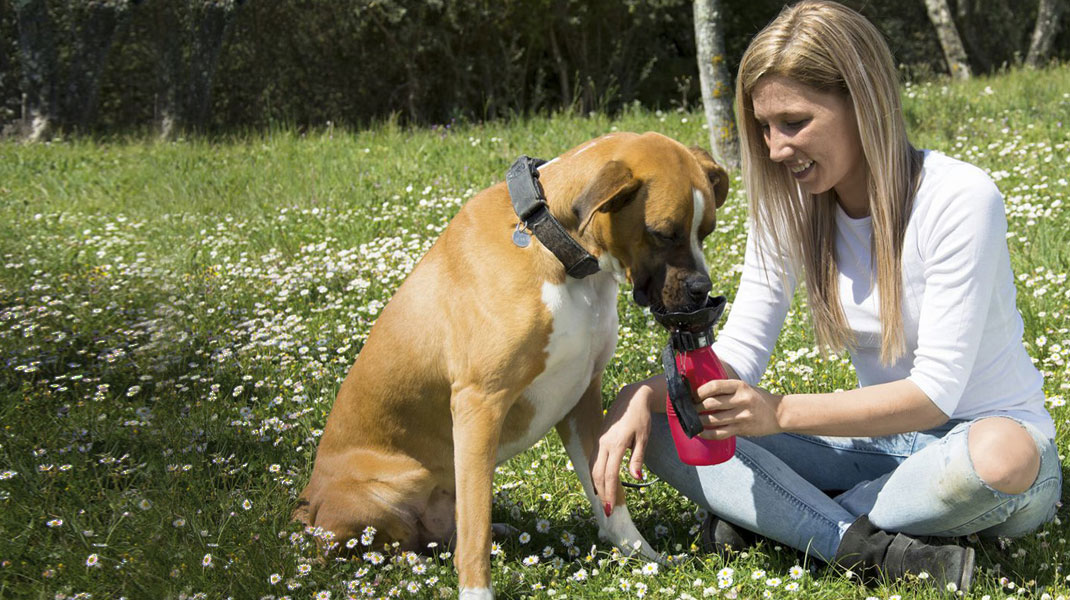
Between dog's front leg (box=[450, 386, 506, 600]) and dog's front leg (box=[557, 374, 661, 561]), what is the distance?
487mm

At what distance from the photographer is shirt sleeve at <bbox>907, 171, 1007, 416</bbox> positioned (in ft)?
8.63

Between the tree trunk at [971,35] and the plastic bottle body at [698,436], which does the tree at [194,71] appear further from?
the tree trunk at [971,35]

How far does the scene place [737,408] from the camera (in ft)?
8.73

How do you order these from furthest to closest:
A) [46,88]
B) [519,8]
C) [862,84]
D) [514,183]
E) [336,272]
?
[519,8] → [46,88] → [336,272] → [514,183] → [862,84]

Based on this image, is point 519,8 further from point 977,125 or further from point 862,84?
point 862,84

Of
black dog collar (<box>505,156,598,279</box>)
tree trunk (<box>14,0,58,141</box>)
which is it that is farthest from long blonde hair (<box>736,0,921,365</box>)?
tree trunk (<box>14,0,58,141</box>)

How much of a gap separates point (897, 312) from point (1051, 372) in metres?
1.44

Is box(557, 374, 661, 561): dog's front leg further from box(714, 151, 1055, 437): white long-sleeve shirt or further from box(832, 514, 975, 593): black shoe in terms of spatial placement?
box(832, 514, 975, 593): black shoe

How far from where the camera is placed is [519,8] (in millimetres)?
12250

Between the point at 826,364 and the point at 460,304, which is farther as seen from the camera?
the point at 826,364

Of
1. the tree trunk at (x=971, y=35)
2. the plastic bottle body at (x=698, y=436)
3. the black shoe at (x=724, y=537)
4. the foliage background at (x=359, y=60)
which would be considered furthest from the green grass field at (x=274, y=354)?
the tree trunk at (x=971, y=35)

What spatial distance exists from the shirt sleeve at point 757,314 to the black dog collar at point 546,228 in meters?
0.66

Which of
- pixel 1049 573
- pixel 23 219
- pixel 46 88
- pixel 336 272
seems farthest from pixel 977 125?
pixel 46 88

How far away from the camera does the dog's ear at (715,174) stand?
2.96m
